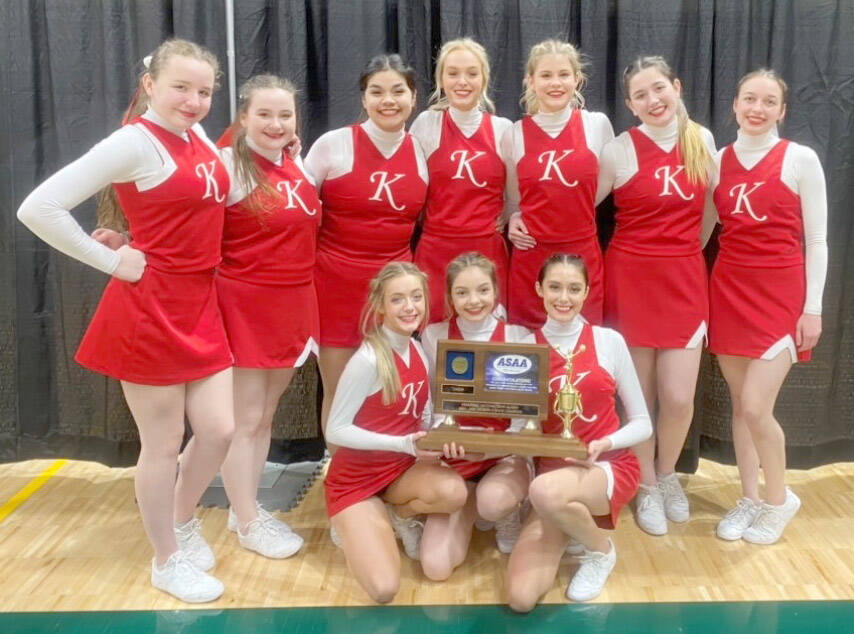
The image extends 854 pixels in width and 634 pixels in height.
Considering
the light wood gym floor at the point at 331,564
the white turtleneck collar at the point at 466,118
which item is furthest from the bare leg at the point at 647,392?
the white turtleneck collar at the point at 466,118

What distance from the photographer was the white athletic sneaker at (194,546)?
2600 mm

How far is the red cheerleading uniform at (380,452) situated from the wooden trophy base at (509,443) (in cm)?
15

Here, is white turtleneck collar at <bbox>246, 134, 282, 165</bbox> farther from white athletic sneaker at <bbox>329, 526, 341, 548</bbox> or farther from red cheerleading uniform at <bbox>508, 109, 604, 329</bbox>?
white athletic sneaker at <bbox>329, 526, 341, 548</bbox>

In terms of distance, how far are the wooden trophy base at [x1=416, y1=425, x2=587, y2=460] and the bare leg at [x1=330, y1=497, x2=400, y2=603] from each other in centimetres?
29

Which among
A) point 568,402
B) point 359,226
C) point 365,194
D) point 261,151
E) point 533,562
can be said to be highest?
point 261,151

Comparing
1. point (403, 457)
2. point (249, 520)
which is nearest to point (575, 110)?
point (403, 457)

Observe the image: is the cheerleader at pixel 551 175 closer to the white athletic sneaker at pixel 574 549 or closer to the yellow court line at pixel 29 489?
the white athletic sneaker at pixel 574 549

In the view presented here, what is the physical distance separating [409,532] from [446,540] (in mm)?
163

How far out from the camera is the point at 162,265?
88.9 inches

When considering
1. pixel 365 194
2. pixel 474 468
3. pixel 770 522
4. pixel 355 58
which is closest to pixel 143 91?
pixel 365 194

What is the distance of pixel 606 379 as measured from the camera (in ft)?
8.42

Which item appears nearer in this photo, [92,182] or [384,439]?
[92,182]

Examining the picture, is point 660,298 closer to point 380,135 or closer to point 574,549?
point 574,549

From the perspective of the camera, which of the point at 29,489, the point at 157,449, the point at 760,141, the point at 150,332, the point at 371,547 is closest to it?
the point at 150,332
